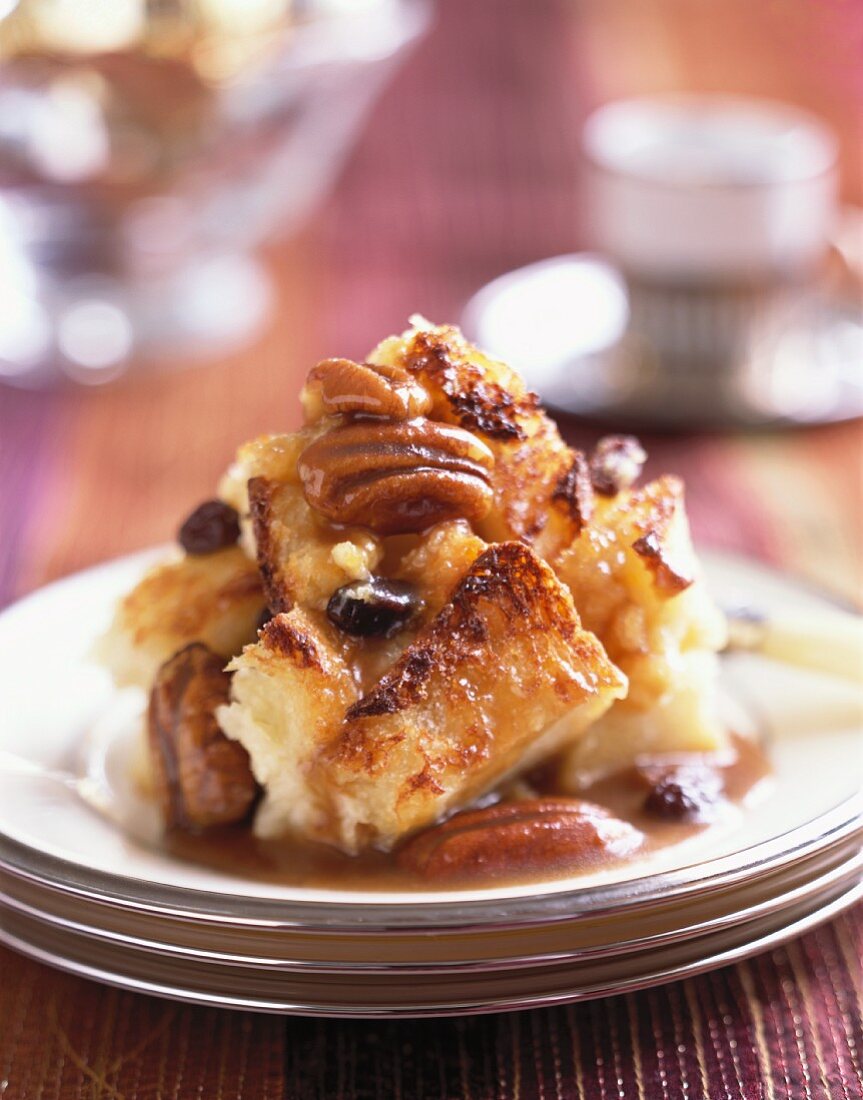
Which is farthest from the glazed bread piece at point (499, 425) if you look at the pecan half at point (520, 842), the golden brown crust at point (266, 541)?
the pecan half at point (520, 842)

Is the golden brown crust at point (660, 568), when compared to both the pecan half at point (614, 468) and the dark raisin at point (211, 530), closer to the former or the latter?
the pecan half at point (614, 468)

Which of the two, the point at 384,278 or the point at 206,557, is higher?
the point at 206,557

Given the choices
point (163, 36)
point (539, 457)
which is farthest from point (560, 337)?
point (539, 457)

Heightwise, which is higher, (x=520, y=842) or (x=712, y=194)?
(x=520, y=842)

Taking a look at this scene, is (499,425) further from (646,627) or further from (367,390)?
(646,627)

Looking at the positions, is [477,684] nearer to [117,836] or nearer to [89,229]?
[117,836]

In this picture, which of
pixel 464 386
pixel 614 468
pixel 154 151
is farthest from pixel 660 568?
pixel 154 151
